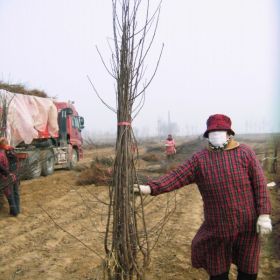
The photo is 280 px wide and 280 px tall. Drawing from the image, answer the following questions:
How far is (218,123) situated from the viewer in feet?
9.48

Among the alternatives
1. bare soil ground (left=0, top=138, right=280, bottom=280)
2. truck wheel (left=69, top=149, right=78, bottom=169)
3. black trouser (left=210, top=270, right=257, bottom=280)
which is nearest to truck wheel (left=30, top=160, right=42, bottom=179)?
bare soil ground (left=0, top=138, right=280, bottom=280)

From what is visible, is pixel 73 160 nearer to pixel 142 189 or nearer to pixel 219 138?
pixel 142 189

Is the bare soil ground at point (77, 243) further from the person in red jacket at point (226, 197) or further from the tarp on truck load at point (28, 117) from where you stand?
the tarp on truck load at point (28, 117)

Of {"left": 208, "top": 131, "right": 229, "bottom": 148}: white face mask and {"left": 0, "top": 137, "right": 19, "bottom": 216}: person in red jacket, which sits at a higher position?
{"left": 208, "top": 131, "right": 229, "bottom": 148}: white face mask

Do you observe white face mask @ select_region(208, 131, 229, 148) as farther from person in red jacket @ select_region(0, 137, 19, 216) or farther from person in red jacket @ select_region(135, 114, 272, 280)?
person in red jacket @ select_region(0, 137, 19, 216)

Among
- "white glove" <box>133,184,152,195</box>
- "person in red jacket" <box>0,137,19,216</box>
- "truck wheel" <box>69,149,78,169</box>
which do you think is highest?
"white glove" <box>133,184,152,195</box>

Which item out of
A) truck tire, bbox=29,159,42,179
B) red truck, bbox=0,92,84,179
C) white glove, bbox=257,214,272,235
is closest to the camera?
white glove, bbox=257,214,272,235

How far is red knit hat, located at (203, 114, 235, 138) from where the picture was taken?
9.42ft

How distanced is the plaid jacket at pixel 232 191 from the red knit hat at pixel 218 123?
165 mm

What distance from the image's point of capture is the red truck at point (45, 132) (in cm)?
990

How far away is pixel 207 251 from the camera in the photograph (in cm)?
289

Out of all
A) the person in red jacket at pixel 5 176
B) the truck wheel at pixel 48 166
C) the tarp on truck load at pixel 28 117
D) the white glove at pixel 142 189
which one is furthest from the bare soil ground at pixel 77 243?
the truck wheel at pixel 48 166

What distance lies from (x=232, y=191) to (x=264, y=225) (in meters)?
0.32

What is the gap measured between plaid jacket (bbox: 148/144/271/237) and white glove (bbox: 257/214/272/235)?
45 mm
